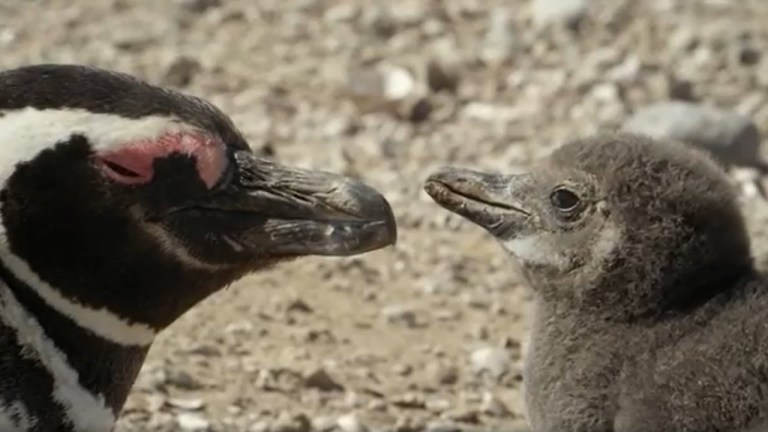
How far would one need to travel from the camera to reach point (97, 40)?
9102 millimetres

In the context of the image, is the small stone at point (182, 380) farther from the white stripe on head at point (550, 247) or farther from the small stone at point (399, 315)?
the white stripe on head at point (550, 247)

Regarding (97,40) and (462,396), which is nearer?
(462,396)

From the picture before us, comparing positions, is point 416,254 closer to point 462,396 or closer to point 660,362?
point 462,396

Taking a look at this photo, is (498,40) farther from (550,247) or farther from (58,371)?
(58,371)

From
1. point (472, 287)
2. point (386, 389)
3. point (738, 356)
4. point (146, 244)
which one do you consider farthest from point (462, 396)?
point (146, 244)

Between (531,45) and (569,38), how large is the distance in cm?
22

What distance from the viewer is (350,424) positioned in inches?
225

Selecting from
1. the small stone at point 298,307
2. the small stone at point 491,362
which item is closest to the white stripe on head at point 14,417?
the small stone at point 491,362

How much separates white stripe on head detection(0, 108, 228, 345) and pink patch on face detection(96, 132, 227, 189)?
0.05 feet

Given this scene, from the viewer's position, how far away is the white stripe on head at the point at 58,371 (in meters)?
3.95

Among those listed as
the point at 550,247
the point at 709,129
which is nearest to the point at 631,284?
the point at 550,247

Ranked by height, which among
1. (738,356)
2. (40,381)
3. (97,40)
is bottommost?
(40,381)

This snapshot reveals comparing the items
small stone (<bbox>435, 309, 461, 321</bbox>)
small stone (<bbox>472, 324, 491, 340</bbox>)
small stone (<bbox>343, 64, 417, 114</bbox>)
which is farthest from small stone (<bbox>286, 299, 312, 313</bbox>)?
small stone (<bbox>343, 64, 417, 114</bbox>)

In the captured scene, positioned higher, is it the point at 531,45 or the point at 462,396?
the point at 531,45
